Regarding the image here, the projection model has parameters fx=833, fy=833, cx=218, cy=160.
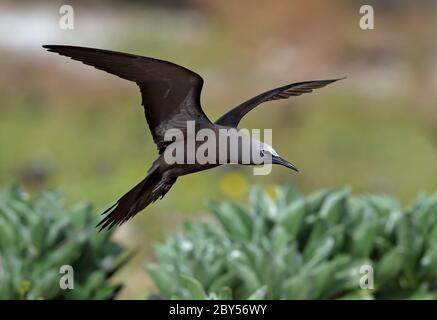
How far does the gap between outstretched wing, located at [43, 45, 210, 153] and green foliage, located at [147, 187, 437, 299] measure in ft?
5.89

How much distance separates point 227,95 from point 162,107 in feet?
27.4

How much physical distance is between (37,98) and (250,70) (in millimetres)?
2859

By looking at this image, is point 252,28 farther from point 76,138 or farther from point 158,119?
point 158,119

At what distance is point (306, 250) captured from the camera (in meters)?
3.98

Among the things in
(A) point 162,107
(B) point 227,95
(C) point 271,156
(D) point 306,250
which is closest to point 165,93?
(A) point 162,107

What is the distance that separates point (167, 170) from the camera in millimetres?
1649

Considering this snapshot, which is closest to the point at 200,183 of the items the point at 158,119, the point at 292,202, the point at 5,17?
the point at 292,202

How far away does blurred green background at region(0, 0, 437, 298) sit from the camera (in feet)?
28.3

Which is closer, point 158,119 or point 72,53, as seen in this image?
point 72,53

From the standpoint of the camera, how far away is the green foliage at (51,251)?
12.0 ft

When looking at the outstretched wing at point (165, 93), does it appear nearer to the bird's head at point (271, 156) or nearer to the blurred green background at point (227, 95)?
the bird's head at point (271, 156)

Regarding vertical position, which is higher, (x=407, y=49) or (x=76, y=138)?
(x=407, y=49)

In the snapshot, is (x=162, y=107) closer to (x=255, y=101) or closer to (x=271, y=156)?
(x=255, y=101)

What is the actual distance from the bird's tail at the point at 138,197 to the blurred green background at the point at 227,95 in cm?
517
